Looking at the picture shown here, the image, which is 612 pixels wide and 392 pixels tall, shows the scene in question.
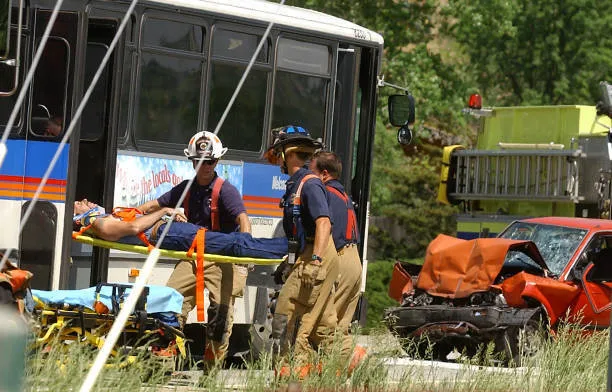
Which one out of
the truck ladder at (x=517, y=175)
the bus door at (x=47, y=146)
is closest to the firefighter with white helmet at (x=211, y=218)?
the bus door at (x=47, y=146)

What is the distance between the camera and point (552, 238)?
568 inches

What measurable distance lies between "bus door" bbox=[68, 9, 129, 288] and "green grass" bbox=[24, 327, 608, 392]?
231 cm

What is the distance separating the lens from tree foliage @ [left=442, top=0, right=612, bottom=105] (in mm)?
30438

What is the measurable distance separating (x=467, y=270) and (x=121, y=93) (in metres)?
4.20

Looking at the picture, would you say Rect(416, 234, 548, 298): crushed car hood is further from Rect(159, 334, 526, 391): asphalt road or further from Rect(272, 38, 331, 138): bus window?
Rect(159, 334, 526, 391): asphalt road

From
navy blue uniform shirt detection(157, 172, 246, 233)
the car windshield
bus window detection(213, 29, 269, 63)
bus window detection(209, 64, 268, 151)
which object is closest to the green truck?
the car windshield

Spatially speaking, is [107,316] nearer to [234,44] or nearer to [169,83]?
[169,83]

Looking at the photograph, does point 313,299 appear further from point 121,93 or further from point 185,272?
point 121,93

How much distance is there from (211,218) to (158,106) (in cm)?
196

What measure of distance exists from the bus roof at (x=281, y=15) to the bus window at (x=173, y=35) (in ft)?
0.57

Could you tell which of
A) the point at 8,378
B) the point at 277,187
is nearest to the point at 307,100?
the point at 277,187

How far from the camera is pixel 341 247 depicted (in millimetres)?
10031

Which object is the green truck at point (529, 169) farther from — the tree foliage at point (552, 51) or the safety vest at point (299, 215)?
the tree foliage at point (552, 51)

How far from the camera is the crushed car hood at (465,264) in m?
13.5
